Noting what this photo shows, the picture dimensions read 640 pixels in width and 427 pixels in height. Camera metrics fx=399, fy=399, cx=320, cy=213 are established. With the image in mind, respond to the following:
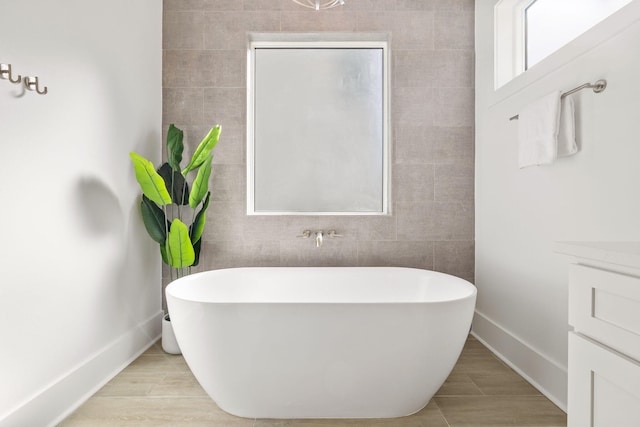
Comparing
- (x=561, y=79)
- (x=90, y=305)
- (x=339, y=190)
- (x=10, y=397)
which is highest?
(x=561, y=79)

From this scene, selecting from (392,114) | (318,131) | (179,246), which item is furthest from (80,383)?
(392,114)

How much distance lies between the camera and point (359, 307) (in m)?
1.61

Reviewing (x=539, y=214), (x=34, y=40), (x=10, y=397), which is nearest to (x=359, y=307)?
(x=539, y=214)

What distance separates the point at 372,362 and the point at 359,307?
0.80 ft

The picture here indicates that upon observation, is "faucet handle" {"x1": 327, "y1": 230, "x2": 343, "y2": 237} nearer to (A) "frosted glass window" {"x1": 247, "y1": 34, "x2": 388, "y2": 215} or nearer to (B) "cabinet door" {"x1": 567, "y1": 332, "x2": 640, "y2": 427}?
(A) "frosted glass window" {"x1": 247, "y1": 34, "x2": 388, "y2": 215}

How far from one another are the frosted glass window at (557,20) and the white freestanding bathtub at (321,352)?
137 centimetres

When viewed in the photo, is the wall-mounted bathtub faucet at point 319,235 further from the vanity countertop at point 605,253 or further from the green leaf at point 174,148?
the vanity countertop at point 605,253

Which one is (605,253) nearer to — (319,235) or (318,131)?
(319,235)

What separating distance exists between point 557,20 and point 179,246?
2.43 meters

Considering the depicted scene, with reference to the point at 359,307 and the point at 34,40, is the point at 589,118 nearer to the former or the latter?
the point at 359,307

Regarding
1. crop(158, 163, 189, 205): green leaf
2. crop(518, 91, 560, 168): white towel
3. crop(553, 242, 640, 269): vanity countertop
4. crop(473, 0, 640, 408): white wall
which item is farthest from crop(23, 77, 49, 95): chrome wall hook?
crop(473, 0, 640, 408): white wall

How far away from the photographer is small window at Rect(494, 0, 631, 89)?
184 centimetres

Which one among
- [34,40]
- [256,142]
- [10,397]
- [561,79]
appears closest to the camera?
[10,397]

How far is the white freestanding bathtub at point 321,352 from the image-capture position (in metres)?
1.62
